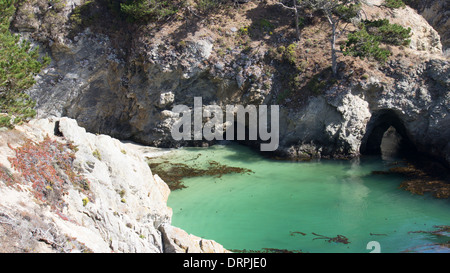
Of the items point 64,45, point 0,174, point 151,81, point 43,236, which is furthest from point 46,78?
point 43,236

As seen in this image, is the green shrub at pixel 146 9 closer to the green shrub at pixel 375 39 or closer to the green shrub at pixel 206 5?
the green shrub at pixel 206 5

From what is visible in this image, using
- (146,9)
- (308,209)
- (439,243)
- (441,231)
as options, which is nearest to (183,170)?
(308,209)

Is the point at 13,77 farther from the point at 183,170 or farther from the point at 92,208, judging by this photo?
the point at 183,170

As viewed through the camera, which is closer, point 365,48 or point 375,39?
point 365,48

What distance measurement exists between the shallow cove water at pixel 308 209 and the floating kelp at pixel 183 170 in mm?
593

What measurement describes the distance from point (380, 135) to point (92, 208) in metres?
23.4

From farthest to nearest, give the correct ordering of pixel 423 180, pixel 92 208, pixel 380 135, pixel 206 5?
pixel 206 5 → pixel 380 135 → pixel 423 180 → pixel 92 208

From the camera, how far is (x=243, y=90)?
27.0 m

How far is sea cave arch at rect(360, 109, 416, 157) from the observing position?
81.3 feet

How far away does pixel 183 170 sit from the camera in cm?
2233

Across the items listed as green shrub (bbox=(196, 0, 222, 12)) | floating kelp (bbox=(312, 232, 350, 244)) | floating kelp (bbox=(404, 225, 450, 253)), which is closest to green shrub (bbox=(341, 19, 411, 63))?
green shrub (bbox=(196, 0, 222, 12))

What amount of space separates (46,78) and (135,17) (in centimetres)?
897

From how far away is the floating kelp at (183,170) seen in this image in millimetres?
20922

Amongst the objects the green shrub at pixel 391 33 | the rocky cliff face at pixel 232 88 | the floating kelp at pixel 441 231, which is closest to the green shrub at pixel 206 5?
the rocky cliff face at pixel 232 88
